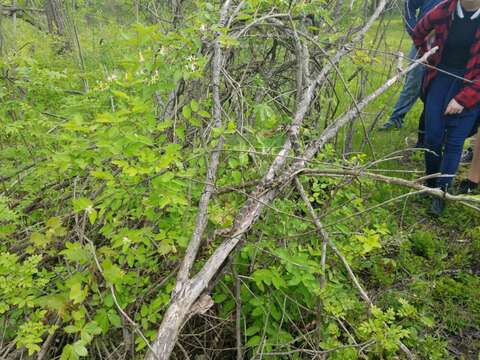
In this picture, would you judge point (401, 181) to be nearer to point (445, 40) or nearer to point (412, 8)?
point (445, 40)

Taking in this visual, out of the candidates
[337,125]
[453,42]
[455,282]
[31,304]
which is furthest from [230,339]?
[453,42]

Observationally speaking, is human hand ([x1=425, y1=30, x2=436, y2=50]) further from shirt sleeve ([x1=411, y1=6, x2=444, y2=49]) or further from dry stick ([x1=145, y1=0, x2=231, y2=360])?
dry stick ([x1=145, y1=0, x2=231, y2=360])

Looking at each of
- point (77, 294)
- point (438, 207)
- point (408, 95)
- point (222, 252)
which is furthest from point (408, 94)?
point (77, 294)

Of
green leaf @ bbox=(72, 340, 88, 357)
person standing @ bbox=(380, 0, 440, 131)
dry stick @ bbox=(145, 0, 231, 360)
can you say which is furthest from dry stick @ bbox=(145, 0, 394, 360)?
person standing @ bbox=(380, 0, 440, 131)

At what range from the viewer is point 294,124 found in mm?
2057

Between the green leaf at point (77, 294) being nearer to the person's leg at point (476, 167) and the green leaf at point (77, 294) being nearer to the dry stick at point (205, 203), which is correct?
the dry stick at point (205, 203)

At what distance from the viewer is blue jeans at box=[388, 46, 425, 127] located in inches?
193

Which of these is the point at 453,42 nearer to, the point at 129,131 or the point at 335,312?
the point at 335,312

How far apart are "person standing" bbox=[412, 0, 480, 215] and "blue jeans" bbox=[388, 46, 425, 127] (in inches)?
66.7

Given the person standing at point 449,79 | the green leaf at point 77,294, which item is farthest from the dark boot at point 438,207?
the green leaf at point 77,294

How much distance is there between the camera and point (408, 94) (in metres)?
5.00

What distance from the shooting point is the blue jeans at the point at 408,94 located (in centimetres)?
491

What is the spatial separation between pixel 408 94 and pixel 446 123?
193cm

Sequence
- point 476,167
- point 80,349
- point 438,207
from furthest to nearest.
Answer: point 476,167, point 438,207, point 80,349
